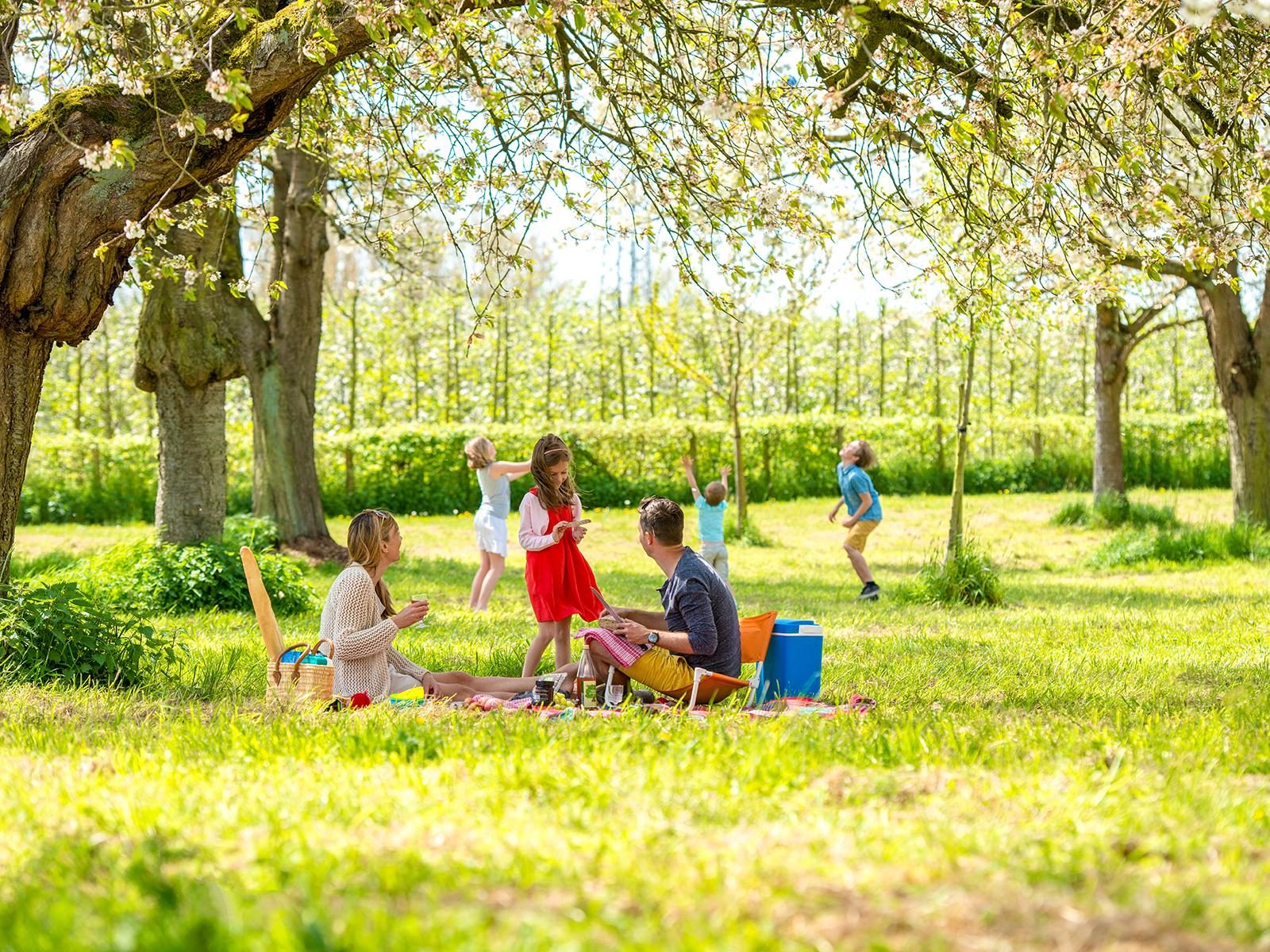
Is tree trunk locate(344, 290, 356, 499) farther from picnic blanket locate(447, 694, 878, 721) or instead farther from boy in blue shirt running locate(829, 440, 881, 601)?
picnic blanket locate(447, 694, 878, 721)

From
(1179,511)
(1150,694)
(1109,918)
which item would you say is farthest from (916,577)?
(1179,511)

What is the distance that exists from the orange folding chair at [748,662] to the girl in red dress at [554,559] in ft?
3.75

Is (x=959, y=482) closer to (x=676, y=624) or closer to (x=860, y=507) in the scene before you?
(x=860, y=507)

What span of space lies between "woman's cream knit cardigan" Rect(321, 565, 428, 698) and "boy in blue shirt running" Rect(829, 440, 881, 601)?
6.51 m

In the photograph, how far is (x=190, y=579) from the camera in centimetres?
1007

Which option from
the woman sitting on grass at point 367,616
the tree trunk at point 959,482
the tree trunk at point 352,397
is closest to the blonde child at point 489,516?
the tree trunk at point 959,482

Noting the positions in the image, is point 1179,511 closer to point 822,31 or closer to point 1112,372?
point 1112,372

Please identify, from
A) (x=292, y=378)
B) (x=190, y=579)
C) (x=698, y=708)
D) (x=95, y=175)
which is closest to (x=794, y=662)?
(x=698, y=708)

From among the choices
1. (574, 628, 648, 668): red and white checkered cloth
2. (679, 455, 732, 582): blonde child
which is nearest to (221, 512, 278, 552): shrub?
(679, 455, 732, 582): blonde child

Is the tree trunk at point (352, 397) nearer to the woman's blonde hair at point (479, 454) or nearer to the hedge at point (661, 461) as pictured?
the hedge at point (661, 461)

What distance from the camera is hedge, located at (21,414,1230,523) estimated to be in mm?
21516

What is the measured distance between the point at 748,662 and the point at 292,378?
905 cm

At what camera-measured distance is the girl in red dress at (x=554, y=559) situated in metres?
6.83

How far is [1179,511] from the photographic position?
19.6m
